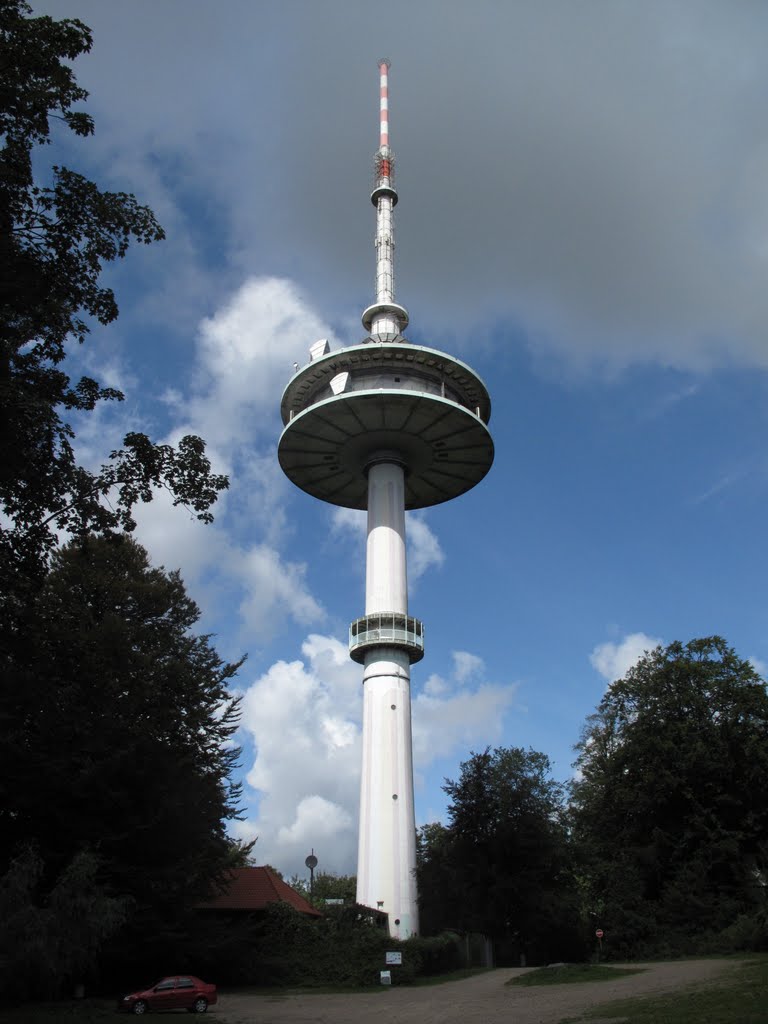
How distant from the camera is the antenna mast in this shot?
47.9 meters

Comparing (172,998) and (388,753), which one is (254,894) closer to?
(388,753)

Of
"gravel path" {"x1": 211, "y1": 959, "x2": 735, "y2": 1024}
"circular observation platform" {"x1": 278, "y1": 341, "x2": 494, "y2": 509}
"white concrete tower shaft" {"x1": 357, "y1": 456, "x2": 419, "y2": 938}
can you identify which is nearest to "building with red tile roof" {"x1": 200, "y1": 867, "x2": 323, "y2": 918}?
"white concrete tower shaft" {"x1": 357, "y1": 456, "x2": 419, "y2": 938}

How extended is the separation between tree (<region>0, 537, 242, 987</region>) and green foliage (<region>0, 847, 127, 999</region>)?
3492mm

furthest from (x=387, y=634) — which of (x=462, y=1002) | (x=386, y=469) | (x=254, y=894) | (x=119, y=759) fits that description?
(x=462, y=1002)

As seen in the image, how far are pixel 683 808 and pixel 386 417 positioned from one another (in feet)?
77.0

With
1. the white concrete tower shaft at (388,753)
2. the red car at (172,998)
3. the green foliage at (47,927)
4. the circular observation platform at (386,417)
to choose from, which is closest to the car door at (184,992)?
the red car at (172,998)

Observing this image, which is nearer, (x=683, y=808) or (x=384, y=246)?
(x=683, y=808)

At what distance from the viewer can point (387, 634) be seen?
39.2 m

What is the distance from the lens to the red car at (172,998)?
23.7 metres

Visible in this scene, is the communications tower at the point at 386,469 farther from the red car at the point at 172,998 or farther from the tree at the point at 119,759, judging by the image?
the red car at the point at 172,998

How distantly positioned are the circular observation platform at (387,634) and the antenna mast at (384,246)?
561 inches

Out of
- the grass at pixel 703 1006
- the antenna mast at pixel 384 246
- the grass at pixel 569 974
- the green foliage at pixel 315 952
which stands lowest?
the grass at pixel 703 1006

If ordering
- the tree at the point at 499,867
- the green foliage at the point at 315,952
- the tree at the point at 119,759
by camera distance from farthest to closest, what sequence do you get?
the tree at the point at 499,867 < the green foliage at the point at 315,952 < the tree at the point at 119,759

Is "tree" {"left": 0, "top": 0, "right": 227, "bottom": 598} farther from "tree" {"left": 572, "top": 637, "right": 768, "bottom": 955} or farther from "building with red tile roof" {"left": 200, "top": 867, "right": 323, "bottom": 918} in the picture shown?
"tree" {"left": 572, "top": 637, "right": 768, "bottom": 955}
